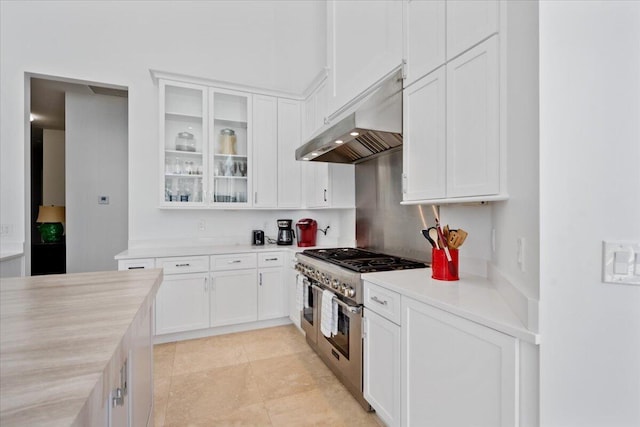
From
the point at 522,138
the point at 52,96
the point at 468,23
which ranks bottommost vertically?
the point at 522,138

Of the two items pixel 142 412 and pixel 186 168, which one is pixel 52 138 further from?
pixel 142 412

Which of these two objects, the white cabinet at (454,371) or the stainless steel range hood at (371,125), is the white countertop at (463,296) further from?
the stainless steel range hood at (371,125)

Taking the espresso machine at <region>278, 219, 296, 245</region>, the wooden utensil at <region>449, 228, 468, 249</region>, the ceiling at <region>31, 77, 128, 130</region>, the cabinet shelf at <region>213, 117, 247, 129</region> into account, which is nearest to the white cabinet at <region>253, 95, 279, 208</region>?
the cabinet shelf at <region>213, 117, 247, 129</region>

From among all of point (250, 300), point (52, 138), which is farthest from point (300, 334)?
point (52, 138)

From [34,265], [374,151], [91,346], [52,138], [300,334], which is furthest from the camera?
[52,138]

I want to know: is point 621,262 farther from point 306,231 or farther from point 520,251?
point 306,231

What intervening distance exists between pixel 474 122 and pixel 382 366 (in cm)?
137

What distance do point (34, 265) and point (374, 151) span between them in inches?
214

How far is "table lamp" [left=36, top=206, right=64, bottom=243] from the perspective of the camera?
500 centimetres

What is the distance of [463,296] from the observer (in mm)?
1414

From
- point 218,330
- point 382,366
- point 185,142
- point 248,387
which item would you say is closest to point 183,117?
point 185,142

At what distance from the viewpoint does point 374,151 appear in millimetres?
2785

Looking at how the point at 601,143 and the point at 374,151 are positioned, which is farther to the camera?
the point at 374,151

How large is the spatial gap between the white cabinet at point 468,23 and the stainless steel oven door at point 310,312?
6.48ft
